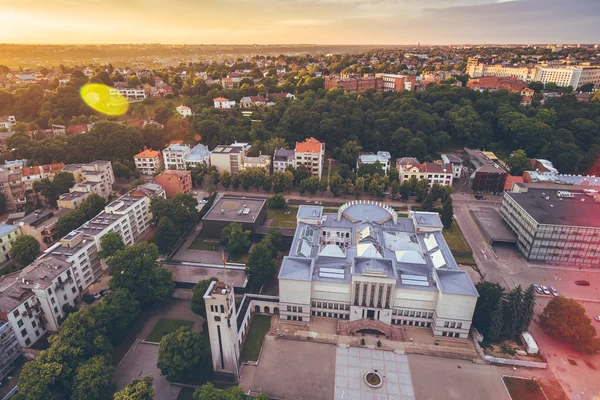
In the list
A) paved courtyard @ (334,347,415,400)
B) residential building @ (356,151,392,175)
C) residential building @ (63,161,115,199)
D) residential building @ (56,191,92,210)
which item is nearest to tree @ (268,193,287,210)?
residential building @ (356,151,392,175)

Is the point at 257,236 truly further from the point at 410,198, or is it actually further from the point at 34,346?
the point at 410,198

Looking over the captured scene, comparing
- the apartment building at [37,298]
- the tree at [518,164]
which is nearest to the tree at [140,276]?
the apartment building at [37,298]

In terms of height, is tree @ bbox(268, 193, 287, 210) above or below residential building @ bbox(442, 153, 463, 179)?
below

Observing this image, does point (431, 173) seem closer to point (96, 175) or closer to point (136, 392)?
point (136, 392)

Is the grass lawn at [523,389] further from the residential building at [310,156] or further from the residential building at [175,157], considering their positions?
the residential building at [175,157]

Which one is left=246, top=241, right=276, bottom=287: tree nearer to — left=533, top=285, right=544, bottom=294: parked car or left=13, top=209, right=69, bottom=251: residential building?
left=13, top=209, right=69, bottom=251: residential building

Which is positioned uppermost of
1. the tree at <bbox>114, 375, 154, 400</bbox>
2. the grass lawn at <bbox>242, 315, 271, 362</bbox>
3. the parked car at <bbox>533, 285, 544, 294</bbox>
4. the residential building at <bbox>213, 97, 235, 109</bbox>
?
the residential building at <bbox>213, 97, 235, 109</bbox>
